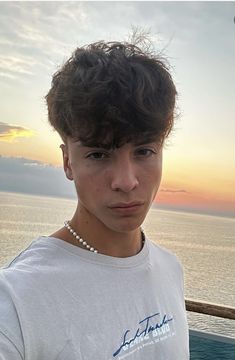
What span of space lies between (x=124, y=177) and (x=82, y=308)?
0.22 metres

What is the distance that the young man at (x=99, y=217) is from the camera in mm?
654

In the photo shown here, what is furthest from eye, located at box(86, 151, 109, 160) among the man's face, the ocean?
the ocean

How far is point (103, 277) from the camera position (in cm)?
73

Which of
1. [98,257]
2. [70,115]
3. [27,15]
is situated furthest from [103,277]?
[27,15]

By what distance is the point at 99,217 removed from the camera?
29.0 inches

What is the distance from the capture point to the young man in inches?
25.7

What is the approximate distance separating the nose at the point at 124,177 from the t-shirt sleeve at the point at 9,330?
9.1 inches

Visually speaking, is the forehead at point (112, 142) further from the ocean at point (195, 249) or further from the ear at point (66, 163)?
the ocean at point (195, 249)

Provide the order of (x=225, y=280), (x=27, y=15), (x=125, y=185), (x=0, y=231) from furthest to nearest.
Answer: (x=0, y=231), (x=225, y=280), (x=27, y=15), (x=125, y=185)

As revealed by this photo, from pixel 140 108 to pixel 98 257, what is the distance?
0.26 metres

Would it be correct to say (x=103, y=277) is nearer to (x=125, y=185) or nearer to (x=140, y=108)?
(x=125, y=185)

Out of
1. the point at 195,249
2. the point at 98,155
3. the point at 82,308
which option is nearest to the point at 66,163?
the point at 98,155

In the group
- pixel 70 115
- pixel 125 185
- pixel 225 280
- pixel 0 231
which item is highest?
pixel 70 115

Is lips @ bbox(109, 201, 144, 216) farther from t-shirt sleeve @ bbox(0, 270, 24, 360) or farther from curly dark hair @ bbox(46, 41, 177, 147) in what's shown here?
t-shirt sleeve @ bbox(0, 270, 24, 360)
